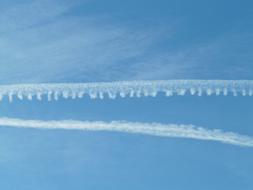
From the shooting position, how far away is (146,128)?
240cm

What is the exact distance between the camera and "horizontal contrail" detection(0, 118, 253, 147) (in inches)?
92.8

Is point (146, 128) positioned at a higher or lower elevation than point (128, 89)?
lower

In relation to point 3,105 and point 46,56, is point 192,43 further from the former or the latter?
point 3,105

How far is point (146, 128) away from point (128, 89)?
0.16 metres

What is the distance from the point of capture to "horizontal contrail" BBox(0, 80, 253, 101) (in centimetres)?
237

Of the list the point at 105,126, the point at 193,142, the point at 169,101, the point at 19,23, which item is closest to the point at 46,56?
the point at 19,23

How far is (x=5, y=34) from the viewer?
8.05ft

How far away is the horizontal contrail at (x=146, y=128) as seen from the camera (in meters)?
2.36

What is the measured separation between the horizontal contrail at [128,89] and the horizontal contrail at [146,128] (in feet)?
0.32

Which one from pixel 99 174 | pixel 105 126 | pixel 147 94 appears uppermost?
pixel 147 94

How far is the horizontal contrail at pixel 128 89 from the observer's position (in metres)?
2.37

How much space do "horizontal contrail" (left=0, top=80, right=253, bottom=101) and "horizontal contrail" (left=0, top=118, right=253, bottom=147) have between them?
99 mm

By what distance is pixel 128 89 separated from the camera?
2.40 meters

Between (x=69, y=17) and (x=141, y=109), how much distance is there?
0.45 metres
